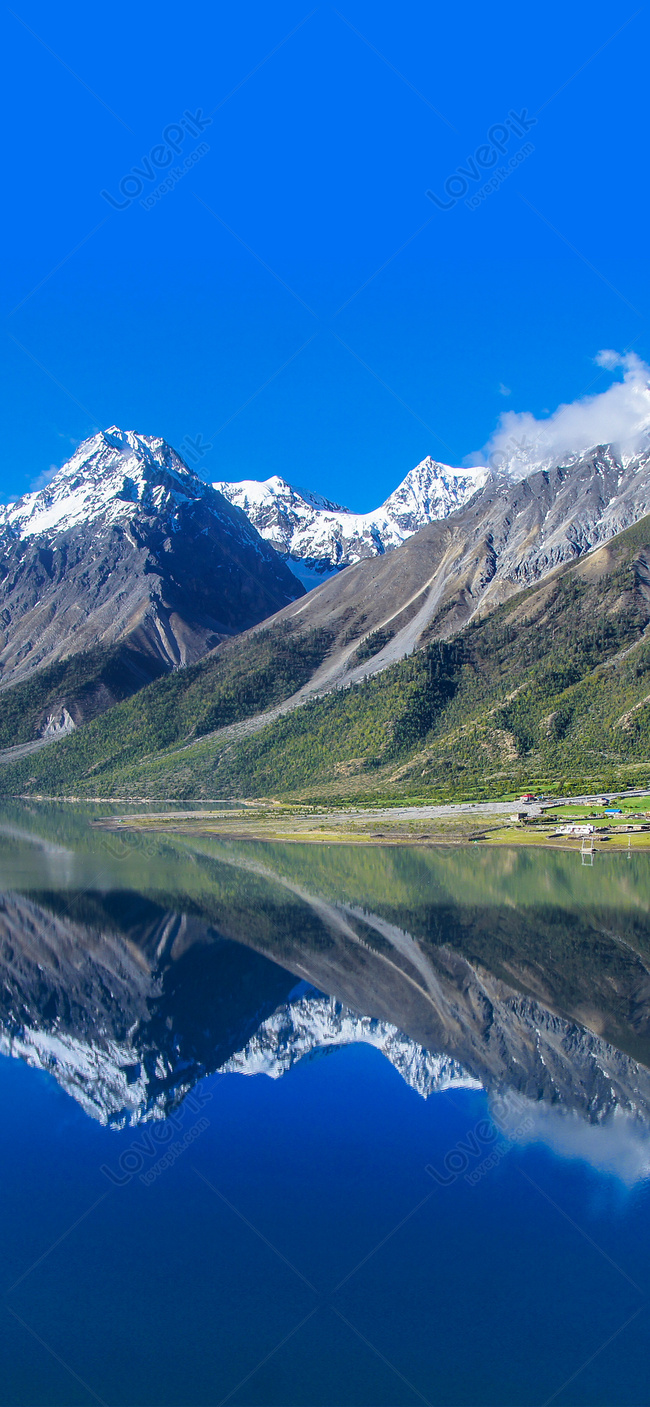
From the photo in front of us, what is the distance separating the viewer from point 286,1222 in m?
24.5

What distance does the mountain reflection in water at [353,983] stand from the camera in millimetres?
34250

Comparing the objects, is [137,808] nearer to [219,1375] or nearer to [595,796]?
[595,796]

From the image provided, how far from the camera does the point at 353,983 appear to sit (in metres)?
46.9

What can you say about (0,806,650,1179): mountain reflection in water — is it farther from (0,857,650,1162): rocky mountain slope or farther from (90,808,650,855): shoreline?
(90,808,650,855): shoreline

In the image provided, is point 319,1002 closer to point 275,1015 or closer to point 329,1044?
point 275,1015

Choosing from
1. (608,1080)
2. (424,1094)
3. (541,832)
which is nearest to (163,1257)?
(424,1094)

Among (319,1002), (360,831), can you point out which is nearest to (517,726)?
(360,831)

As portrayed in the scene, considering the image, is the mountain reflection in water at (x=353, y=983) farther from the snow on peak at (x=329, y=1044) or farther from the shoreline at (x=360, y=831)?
the shoreline at (x=360, y=831)

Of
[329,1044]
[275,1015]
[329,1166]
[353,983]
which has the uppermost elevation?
[275,1015]

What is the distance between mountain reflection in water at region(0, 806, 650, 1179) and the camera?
112 ft

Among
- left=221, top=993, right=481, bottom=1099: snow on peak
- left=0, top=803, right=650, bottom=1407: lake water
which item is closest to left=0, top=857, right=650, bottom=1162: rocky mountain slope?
left=221, top=993, right=481, bottom=1099: snow on peak

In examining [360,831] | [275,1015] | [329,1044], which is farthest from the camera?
[360,831]

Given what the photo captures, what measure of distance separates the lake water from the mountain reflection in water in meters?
0.21

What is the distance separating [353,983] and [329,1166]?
19305mm
